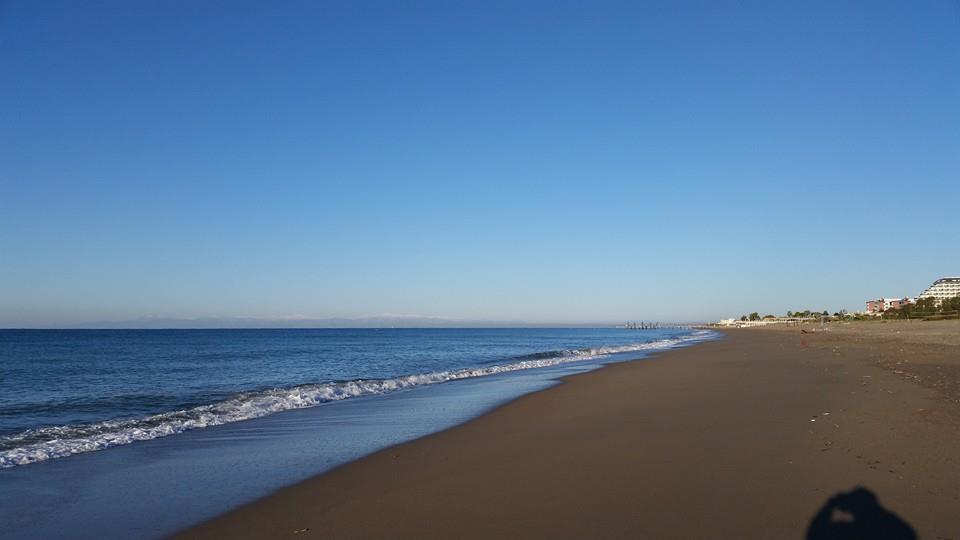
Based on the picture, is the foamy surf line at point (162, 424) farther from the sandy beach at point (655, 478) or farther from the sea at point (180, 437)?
the sandy beach at point (655, 478)

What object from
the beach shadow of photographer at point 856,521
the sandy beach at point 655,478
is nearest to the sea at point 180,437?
the sandy beach at point 655,478

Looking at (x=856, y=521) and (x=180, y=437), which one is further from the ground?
(x=856, y=521)

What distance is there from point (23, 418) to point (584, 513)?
14.5 m

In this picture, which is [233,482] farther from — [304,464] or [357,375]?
[357,375]

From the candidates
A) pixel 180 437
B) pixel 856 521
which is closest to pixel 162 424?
pixel 180 437

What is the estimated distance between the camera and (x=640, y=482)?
6949mm

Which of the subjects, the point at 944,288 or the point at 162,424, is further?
the point at 944,288

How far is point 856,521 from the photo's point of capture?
5.44 m

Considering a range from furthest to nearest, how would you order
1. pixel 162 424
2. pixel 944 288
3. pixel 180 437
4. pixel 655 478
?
pixel 944 288
pixel 162 424
pixel 180 437
pixel 655 478

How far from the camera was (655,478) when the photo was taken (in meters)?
7.10

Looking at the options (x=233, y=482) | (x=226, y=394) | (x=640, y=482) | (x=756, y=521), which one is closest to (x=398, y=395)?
(x=226, y=394)

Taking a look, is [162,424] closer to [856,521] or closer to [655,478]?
[655,478]

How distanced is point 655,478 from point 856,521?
84.1 inches

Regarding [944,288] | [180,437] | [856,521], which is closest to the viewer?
[856,521]
